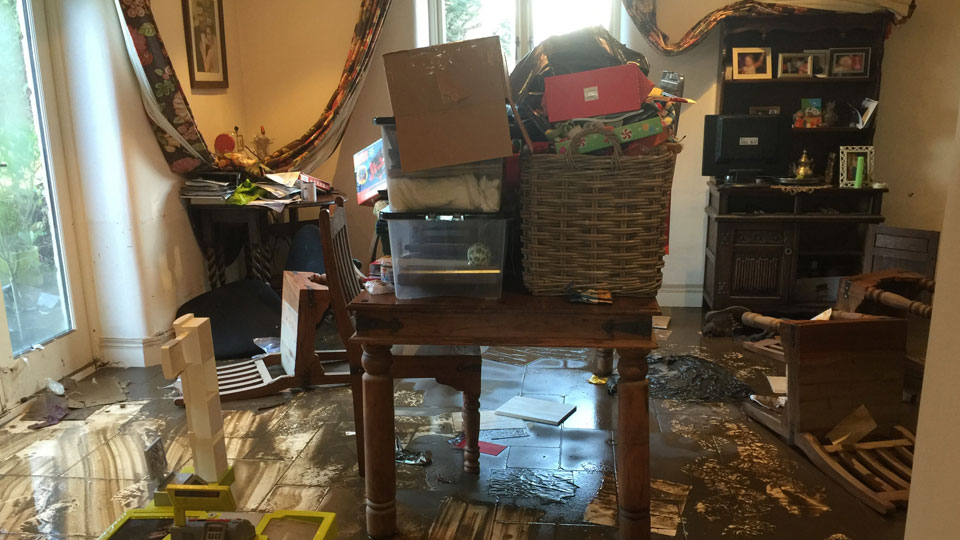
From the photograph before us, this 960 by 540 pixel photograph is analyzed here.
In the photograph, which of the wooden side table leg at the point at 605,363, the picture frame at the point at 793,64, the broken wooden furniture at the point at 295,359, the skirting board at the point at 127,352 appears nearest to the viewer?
the broken wooden furniture at the point at 295,359

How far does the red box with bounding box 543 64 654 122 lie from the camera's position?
1.77 meters

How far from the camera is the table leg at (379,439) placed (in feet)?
6.42

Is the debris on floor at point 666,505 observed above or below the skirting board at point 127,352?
below

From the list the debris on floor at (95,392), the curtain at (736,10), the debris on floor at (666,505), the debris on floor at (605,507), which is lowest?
the debris on floor at (666,505)

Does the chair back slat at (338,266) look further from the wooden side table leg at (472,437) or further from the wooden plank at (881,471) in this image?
the wooden plank at (881,471)

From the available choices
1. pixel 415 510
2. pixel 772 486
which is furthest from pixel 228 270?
pixel 772 486

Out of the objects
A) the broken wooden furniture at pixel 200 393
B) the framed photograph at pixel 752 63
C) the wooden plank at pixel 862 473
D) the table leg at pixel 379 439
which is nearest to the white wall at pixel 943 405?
the table leg at pixel 379 439

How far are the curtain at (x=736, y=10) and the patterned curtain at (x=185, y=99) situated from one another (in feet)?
5.10

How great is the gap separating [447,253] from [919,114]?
3.68 meters

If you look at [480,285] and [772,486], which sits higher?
[480,285]

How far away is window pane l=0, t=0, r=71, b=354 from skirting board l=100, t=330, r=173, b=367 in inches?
10.7

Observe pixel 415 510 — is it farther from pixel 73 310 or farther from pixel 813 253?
pixel 813 253

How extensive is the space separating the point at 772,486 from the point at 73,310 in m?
3.18

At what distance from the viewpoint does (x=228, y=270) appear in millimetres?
4477
